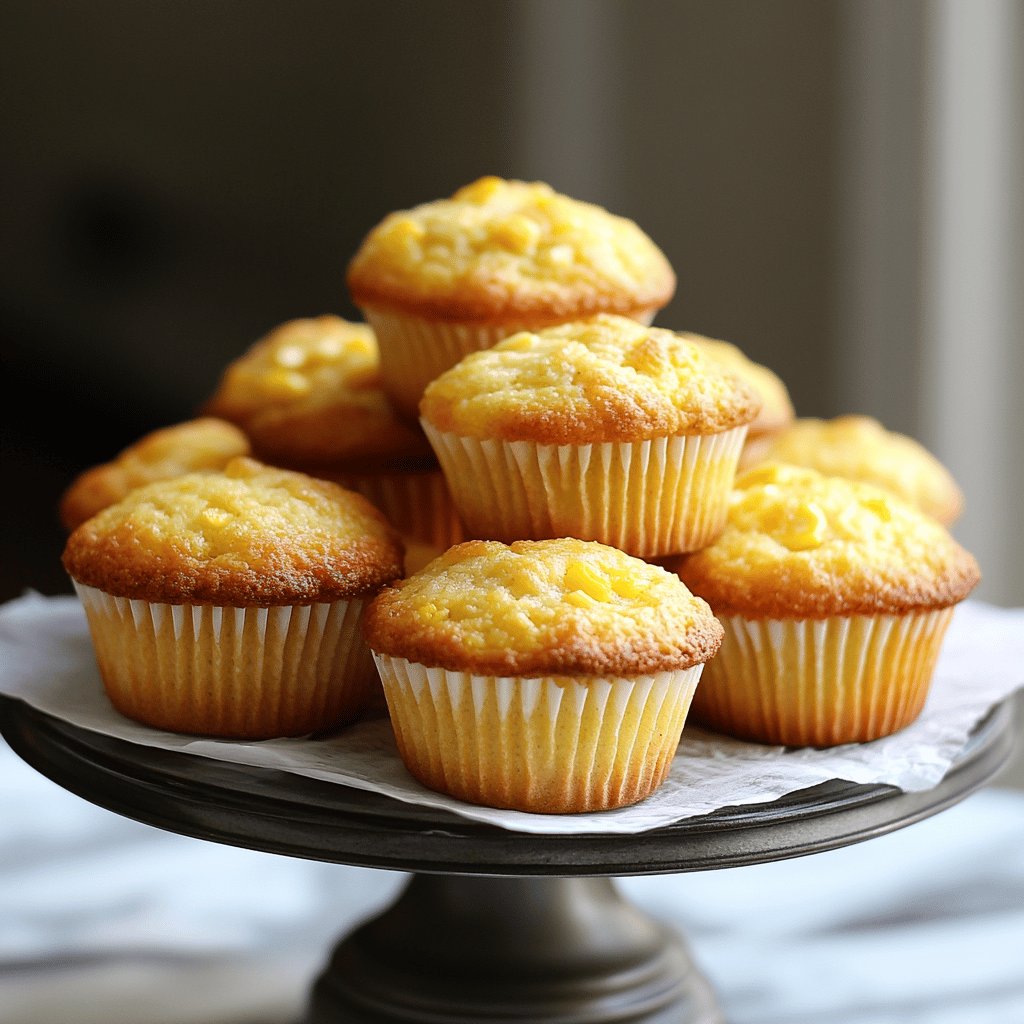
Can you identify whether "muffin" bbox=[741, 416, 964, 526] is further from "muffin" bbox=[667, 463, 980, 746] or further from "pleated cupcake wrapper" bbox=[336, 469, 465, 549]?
"pleated cupcake wrapper" bbox=[336, 469, 465, 549]

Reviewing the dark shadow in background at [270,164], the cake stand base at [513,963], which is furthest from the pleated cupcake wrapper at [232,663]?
the dark shadow in background at [270,164]

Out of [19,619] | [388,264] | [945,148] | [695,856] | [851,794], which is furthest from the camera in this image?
[945,148]

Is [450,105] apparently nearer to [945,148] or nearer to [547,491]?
[945,148]

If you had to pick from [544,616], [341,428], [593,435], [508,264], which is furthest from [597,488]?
[341,428]

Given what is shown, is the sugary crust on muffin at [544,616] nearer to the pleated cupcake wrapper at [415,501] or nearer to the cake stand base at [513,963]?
the pleated cupcake wrapper at [415,501]

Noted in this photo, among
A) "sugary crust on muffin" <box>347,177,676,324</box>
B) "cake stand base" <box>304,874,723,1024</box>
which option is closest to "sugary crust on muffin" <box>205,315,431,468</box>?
"sugary crust on muffin" <box>347,177,676,324</box>

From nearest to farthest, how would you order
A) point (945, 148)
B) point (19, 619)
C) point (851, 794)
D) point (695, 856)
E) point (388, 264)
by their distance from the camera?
point (695, 856), point (851, 794), point (388, 264), point (19, 619), point (945, 148)

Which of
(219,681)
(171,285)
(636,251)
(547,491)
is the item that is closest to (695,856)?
(547,491)

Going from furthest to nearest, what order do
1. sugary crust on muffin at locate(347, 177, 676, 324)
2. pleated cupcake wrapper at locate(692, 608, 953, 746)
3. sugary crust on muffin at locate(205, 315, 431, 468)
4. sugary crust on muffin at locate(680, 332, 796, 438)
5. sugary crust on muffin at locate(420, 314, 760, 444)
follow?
sugary crust on muffin at locate(680, 332, 796, 438) < sugary crust on muffin at locate(205, 315, 431, 468) < sugary crust on muffin at locate(347, 177, 676, 324) < pleated cupcake wrapper at locate(692, 608, 953, 746) < sugary crust on muffin at locate(420, 314, 760, 444)
